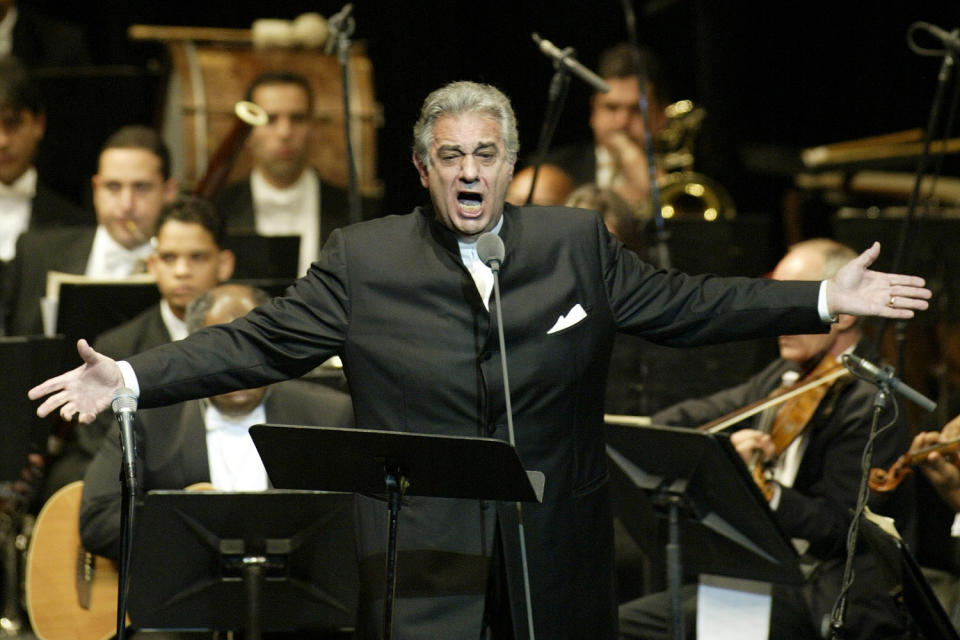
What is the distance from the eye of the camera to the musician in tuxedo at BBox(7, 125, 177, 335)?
576 cm

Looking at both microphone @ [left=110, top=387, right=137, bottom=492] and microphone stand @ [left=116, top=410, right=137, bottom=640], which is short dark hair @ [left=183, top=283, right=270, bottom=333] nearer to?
microphone @ [left=110, top=387, right=137, bottom=492]

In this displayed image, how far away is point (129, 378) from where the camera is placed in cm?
299

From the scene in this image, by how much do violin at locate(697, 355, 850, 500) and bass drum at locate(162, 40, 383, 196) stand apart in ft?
10.2

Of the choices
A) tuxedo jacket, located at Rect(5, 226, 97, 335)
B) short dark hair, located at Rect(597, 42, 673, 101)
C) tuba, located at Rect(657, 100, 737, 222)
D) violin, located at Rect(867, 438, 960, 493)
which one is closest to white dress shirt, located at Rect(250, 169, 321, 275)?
tuxedo jacket, located at Rect(5, 226, 97, 335)

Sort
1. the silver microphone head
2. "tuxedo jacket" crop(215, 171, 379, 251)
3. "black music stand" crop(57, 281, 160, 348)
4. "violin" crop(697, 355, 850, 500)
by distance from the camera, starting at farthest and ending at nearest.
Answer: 1. "tuxedo jacket" crop(215, 171, 379, 251)
2. "black music stand" crop(57, 281, 160, 348)
3. "violin" crop(697, 355, 850, 500)
4. the silver microphone head

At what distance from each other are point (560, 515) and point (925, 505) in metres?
2.03

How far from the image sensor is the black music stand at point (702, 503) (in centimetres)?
386

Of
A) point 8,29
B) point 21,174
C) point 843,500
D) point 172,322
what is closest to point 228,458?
point 172,322

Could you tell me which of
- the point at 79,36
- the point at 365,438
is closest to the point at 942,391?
the point at 365,438

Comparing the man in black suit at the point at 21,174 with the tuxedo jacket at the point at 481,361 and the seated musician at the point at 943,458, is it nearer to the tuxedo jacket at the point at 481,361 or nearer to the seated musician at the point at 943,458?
the tuxedo jacket at the point at 481,361

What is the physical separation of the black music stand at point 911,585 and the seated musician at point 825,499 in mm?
474

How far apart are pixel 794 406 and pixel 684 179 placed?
2.82m

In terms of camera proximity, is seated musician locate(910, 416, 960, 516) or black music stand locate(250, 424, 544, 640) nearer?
black music stand locate(250, 424, 544, 640)

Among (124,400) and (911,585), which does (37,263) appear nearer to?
(124,400)
